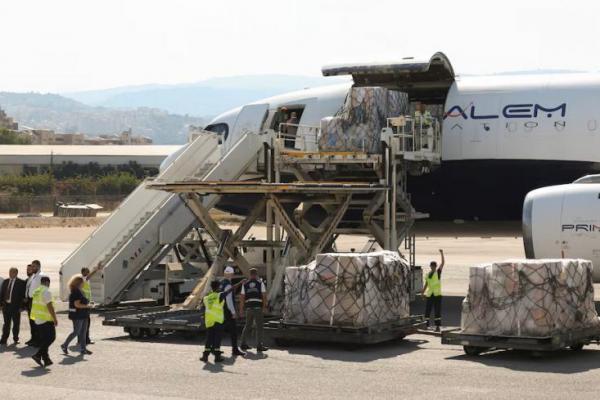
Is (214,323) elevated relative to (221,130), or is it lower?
lower

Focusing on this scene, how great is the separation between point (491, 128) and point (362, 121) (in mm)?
4117

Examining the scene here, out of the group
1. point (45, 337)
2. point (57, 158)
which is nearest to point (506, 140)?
point (45, 337)

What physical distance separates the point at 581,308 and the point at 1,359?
1324 cm

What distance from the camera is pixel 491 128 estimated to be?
36.9m

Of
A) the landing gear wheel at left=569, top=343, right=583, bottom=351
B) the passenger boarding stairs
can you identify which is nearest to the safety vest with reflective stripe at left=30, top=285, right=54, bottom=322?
the passenger boarding stairs

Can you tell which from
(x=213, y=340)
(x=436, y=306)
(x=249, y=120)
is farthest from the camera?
(x=249, y=120)

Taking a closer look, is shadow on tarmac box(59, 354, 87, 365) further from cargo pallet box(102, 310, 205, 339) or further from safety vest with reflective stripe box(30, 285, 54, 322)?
cargo pallet box(102, 310, 205, 339)

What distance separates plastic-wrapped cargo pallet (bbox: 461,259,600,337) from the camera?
25.5 m

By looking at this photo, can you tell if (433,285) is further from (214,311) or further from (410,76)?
(410,76)

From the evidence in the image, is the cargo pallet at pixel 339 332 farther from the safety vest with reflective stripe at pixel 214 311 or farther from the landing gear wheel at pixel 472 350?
the safety vest with reflective stripe at pixel 214 311

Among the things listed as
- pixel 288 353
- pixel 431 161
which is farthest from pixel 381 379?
pixel 431 161

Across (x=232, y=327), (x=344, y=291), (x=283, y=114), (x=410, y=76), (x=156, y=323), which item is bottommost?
(x=156, y=323)

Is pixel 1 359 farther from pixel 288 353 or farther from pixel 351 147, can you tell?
pixel 351 147

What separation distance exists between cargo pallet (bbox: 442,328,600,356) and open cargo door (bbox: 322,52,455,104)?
12.4m
